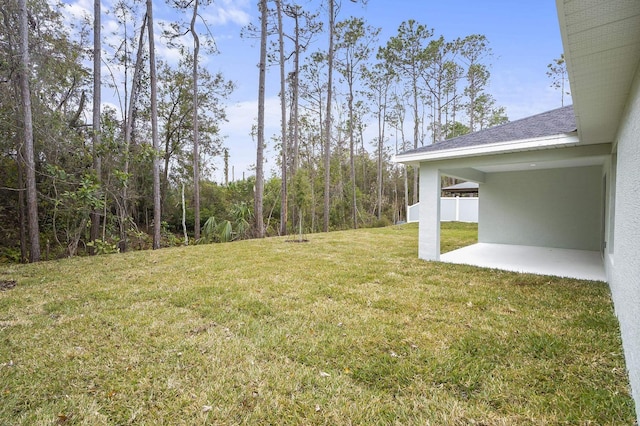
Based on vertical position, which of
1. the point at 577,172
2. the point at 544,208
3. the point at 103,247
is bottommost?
the point at 103,247

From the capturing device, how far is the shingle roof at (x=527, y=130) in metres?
5.43

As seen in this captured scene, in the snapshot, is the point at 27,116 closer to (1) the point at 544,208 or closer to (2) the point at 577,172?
(1) the point at 544,208

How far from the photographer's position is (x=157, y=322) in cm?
351

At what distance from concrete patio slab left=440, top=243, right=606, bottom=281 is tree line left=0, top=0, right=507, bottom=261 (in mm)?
5112

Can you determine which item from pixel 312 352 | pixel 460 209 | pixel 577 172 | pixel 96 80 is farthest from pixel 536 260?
pixel 96 80

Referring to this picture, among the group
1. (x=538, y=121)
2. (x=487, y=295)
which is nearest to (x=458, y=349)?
(x=487, y=295)

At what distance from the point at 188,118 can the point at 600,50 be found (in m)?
15.9

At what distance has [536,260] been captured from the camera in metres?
6.93

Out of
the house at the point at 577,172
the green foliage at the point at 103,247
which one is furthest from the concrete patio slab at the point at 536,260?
the green foliage at the point at 103,247

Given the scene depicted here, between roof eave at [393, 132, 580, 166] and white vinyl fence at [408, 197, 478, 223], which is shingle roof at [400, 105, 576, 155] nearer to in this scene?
roof eave at [393, 132, 580, 166]

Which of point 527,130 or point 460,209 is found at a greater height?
point 527,130

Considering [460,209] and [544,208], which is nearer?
[544,208]

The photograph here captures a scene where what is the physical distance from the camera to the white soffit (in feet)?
6.36

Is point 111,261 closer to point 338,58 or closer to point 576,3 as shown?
point 576,3
